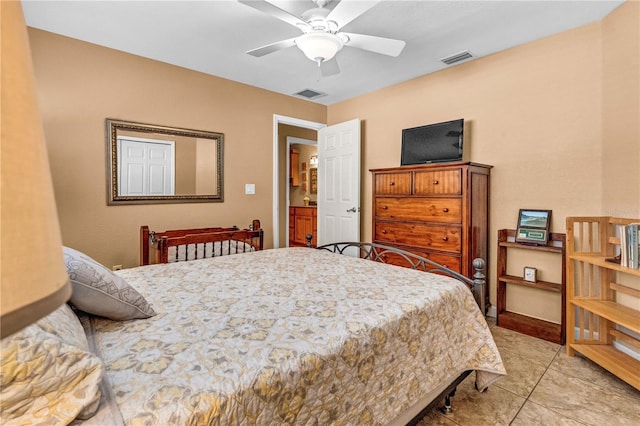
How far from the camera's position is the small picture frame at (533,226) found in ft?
9.53

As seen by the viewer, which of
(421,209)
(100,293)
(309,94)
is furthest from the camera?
(309,94)

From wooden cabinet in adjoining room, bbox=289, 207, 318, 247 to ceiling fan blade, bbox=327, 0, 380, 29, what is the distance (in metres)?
4.51

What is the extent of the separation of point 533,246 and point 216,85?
3.84m

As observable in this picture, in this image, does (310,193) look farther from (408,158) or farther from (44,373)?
(44,373)

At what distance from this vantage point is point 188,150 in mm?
3719

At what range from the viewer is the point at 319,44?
2.22m

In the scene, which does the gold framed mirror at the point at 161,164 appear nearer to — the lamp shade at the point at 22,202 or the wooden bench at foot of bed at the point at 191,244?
the wooden bench at foot of bed at the point at 191,244

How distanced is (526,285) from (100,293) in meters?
3.24

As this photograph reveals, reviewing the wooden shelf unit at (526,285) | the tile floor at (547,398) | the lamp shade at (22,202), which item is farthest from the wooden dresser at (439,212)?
the lamp shade at (22,202)

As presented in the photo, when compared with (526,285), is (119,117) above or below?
above

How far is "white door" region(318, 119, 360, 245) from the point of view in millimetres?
4359

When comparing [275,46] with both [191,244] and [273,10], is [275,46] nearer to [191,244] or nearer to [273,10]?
[273,10]

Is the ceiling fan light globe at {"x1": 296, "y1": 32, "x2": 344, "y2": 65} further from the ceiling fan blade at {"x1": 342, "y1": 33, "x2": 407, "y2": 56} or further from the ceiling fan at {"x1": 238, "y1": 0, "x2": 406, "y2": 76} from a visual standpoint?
the ceiling fan blade at {"x1": 342, "y1": 33, "x2": 407, "y2": 56}

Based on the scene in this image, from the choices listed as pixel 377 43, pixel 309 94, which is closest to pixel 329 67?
pixel 377 43
